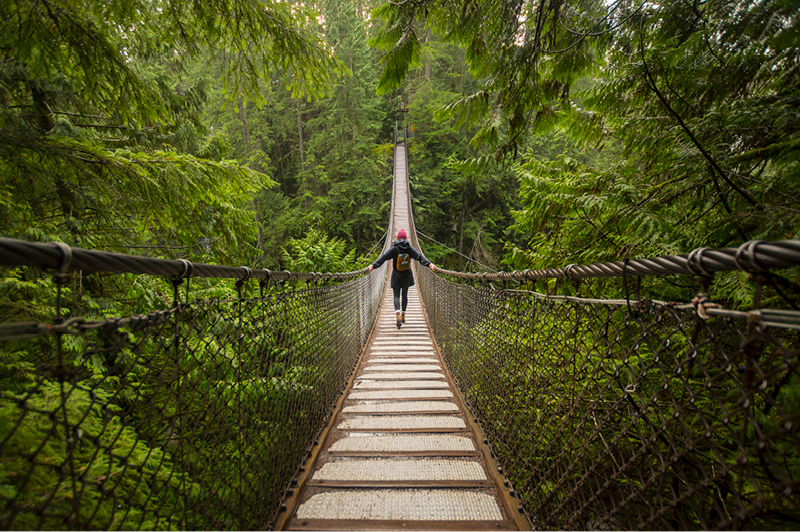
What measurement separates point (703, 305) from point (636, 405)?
0.82 meters

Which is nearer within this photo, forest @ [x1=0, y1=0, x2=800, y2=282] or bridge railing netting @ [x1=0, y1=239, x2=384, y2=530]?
bridge railing netting @ [x1=0, y1=239, x2=384, y2=530]

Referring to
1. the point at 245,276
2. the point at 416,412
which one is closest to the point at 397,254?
the point at 416,412

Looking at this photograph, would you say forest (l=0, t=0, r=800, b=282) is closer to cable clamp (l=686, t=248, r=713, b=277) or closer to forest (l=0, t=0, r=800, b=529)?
forest (l=0, t=0, r=800, b=529)

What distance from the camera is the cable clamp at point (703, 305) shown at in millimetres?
565

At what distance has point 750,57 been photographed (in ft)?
3.62

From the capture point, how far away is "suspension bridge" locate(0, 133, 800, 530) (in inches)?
21.2

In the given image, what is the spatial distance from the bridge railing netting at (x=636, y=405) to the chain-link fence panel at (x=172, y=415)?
3.23ft

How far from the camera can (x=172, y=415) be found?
0.78 meters

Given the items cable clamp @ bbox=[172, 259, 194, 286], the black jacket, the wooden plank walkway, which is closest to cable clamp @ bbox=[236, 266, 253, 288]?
cable clamp @ bbox=[172, 259, 194, 286]

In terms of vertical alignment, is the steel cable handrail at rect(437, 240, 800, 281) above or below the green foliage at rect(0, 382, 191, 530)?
above

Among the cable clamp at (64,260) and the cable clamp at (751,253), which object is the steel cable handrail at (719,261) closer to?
the cable clamp at (751,253)

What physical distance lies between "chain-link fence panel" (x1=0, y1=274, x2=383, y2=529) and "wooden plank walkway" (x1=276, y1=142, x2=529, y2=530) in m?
0.13

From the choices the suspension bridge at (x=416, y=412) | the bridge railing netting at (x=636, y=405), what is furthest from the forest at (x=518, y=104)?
the bridge railing netting at (x=636, y=405)

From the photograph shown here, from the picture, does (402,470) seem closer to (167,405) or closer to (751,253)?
(167,405)
